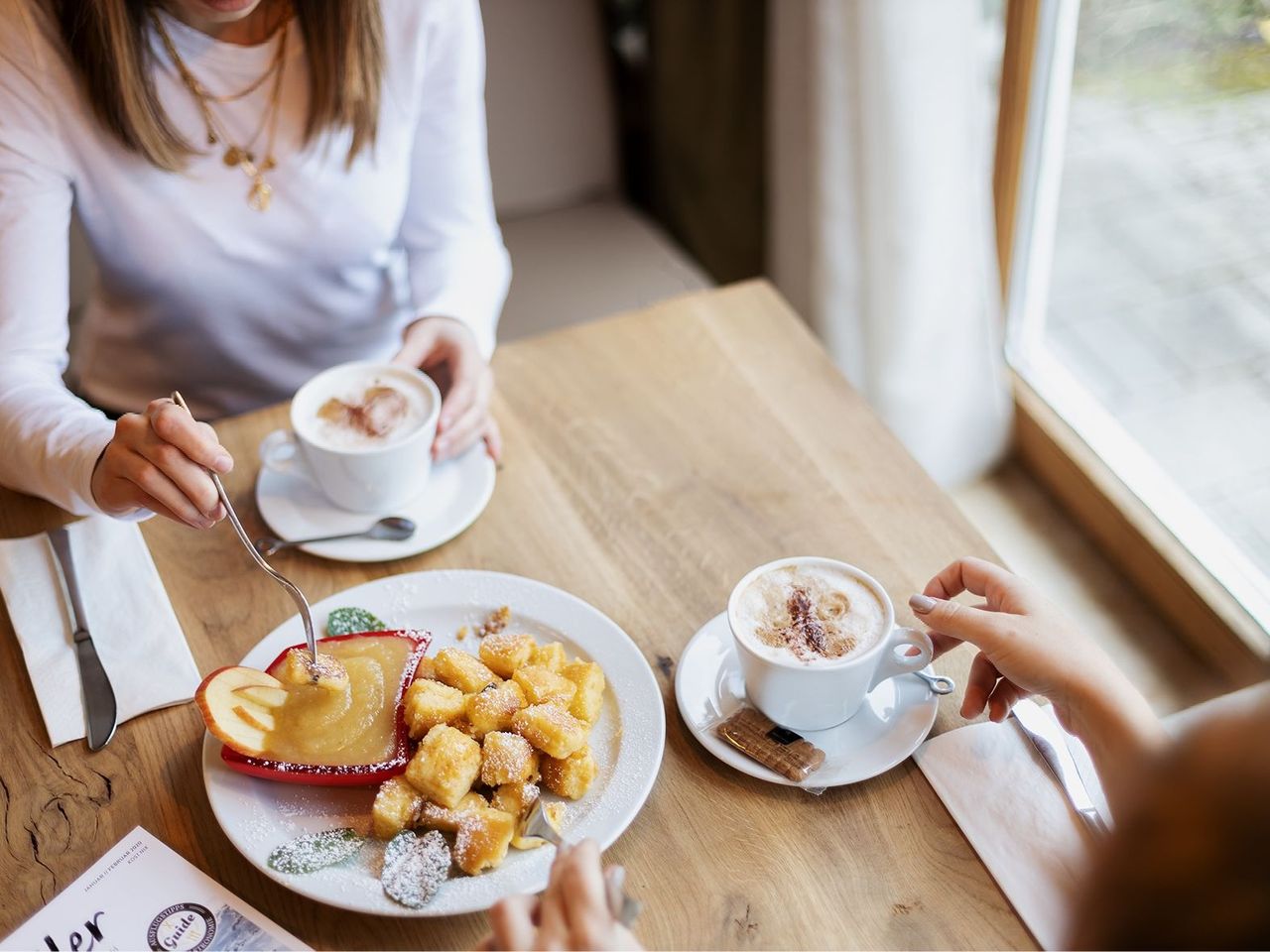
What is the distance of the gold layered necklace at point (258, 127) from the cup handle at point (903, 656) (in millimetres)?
982

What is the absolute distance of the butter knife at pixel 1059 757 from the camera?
0.91 metres

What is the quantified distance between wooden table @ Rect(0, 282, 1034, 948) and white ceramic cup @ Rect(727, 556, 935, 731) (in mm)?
66

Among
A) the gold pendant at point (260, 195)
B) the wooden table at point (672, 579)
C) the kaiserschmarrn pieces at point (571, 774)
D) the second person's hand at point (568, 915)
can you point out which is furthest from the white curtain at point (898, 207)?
the second person's hand at point (568, 915)

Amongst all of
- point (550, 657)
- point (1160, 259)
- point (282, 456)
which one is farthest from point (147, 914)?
point (1160, 259)

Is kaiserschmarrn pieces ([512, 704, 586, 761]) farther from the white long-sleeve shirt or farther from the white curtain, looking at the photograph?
the white curtain

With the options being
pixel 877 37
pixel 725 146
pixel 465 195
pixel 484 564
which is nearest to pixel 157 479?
pixel 484 564

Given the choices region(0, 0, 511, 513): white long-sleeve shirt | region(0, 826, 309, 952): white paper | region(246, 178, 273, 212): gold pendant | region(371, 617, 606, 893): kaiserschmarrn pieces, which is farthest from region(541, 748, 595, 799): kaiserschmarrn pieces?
region(246, 178, 273, 212): gold pendant

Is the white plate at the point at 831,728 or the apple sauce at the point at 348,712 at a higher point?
the apple sauce at the point at 348,712

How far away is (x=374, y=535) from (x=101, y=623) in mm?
284

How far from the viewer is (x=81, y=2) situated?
1.21 meters

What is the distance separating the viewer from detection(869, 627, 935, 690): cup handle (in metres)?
0.94

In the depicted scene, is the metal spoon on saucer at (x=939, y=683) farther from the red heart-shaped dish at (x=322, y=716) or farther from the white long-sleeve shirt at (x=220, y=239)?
the white long-sleeve shirt at (x=220, y=239)

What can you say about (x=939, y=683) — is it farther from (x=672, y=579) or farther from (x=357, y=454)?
(x=357, y=454)

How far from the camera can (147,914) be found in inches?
34.4
